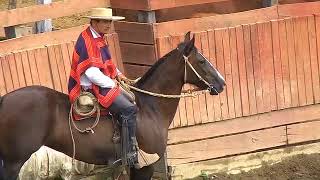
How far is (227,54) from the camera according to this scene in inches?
305

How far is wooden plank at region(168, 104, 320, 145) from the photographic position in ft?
25.4

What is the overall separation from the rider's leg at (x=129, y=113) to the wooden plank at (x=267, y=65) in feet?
8.10

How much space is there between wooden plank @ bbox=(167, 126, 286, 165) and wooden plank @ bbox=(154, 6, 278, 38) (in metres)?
1.45

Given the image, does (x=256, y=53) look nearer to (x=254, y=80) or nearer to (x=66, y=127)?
(x=254, y=80)

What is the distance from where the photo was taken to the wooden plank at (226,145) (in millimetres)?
7766

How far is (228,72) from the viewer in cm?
778

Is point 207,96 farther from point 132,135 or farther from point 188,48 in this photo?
point 132,135

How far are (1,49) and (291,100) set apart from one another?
3822mm

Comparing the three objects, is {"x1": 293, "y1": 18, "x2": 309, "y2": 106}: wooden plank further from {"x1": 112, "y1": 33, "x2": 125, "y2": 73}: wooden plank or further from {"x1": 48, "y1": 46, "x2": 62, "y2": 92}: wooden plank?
{"x1": 48, "y1": 46, "x2": 62, "y2": 92}: wooden plank

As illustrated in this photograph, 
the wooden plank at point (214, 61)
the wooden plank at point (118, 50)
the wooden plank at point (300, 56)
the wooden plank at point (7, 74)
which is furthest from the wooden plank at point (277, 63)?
the wooden plank at point (7, 74)

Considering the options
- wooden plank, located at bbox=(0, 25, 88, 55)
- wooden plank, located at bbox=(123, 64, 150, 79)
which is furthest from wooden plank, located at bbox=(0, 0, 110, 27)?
wooden plank, located at bbox=(123, 64, 150, 79)

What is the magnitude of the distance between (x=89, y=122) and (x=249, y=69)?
8.59 ft

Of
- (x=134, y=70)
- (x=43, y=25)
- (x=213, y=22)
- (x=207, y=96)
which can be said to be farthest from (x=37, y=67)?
(x=213, y=22)

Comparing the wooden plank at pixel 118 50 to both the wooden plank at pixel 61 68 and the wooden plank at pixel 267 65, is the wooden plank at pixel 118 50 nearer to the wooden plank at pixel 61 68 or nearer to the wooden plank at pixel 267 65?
the wooden plank at pixel 61 68
